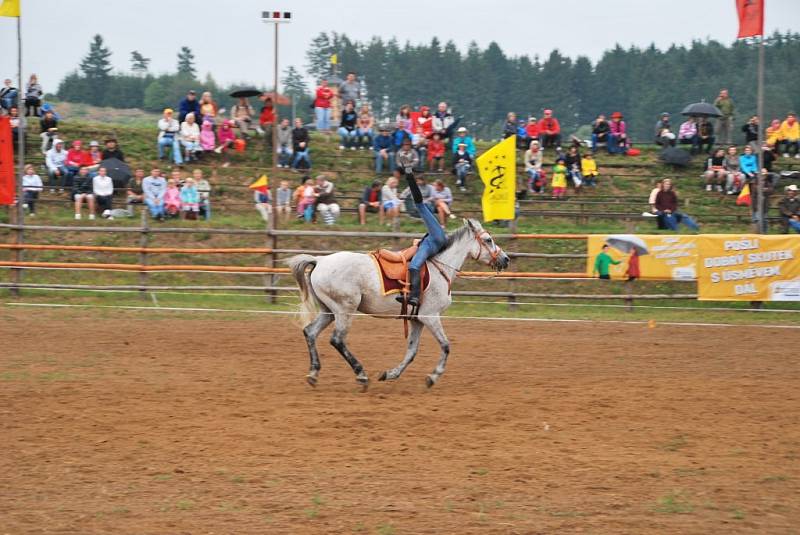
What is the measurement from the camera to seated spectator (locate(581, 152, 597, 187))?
29266 mm

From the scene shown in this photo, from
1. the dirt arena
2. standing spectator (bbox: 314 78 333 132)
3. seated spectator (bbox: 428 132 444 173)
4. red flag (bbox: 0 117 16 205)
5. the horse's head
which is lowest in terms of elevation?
the dirt arena

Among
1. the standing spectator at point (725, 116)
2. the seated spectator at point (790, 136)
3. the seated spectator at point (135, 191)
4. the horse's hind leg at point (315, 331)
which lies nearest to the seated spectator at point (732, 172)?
the seated spectator at point (790, 136)

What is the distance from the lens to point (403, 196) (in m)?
23.4

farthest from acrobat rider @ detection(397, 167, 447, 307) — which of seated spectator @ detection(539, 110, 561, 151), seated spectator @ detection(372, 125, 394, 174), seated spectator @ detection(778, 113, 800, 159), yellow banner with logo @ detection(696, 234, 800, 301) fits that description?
seated spectator @ detection(778, 113, 800, 159)

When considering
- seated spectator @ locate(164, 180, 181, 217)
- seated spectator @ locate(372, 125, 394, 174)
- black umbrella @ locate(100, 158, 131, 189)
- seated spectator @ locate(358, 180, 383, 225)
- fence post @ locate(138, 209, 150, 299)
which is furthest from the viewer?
seated spectator @ locate(372, 125, 394, 174)

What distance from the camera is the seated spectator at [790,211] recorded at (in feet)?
73.5

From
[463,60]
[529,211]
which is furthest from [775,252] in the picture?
[463,60]

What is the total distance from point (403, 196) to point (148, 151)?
10.0 metres

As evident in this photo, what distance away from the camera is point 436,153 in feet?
92.5

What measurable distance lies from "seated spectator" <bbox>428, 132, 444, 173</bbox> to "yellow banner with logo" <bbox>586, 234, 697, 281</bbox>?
30.7 feet

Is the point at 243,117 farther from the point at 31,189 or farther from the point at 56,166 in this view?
the point at 31,189

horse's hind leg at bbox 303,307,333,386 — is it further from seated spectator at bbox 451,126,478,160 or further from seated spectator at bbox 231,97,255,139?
seated spectator at bbox 231,97,255,139

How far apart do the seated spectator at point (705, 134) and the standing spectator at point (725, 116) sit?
0.94m

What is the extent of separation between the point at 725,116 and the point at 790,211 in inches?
423
